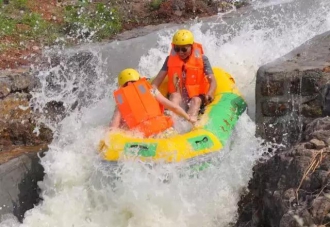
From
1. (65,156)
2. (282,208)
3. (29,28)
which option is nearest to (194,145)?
(65,156)

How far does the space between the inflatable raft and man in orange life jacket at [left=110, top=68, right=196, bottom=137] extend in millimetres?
212

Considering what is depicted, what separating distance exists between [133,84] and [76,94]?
1859 millimetres

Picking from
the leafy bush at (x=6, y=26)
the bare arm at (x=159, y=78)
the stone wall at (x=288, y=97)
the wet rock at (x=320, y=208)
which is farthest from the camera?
the leafy bush at (x=6, y=26)

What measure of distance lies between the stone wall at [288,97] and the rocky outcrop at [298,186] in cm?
212

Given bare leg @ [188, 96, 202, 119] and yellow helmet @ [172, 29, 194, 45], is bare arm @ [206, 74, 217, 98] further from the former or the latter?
yellow helmet @ [172, 29, 194, 45]

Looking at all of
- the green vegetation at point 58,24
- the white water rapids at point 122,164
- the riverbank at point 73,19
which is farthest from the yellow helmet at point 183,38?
the green vegetation at point 58,24

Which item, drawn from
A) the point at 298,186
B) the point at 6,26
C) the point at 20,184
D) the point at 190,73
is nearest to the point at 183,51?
the point at 190,73

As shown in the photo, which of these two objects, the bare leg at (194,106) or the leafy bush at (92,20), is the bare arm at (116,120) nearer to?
the bare leg at (194,106)

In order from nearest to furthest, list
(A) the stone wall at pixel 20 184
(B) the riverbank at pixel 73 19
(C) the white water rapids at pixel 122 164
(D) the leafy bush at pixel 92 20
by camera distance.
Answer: (C) the white water rapids at pixel 122 164 → (A) the stone wall at pixel 20 184 → (B) the riverbank at pixel 73 19 → (D) the leafy bush at pixel 92 20

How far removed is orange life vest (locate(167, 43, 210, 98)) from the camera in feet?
24.3

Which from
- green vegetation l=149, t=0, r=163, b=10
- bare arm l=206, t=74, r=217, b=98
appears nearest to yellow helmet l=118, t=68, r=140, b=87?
bare arm l=206, t=74, r=217, b=98

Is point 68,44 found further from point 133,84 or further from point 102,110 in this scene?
point 133,84

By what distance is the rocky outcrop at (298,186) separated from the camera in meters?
3.02

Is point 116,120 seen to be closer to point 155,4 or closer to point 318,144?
point 318,144
